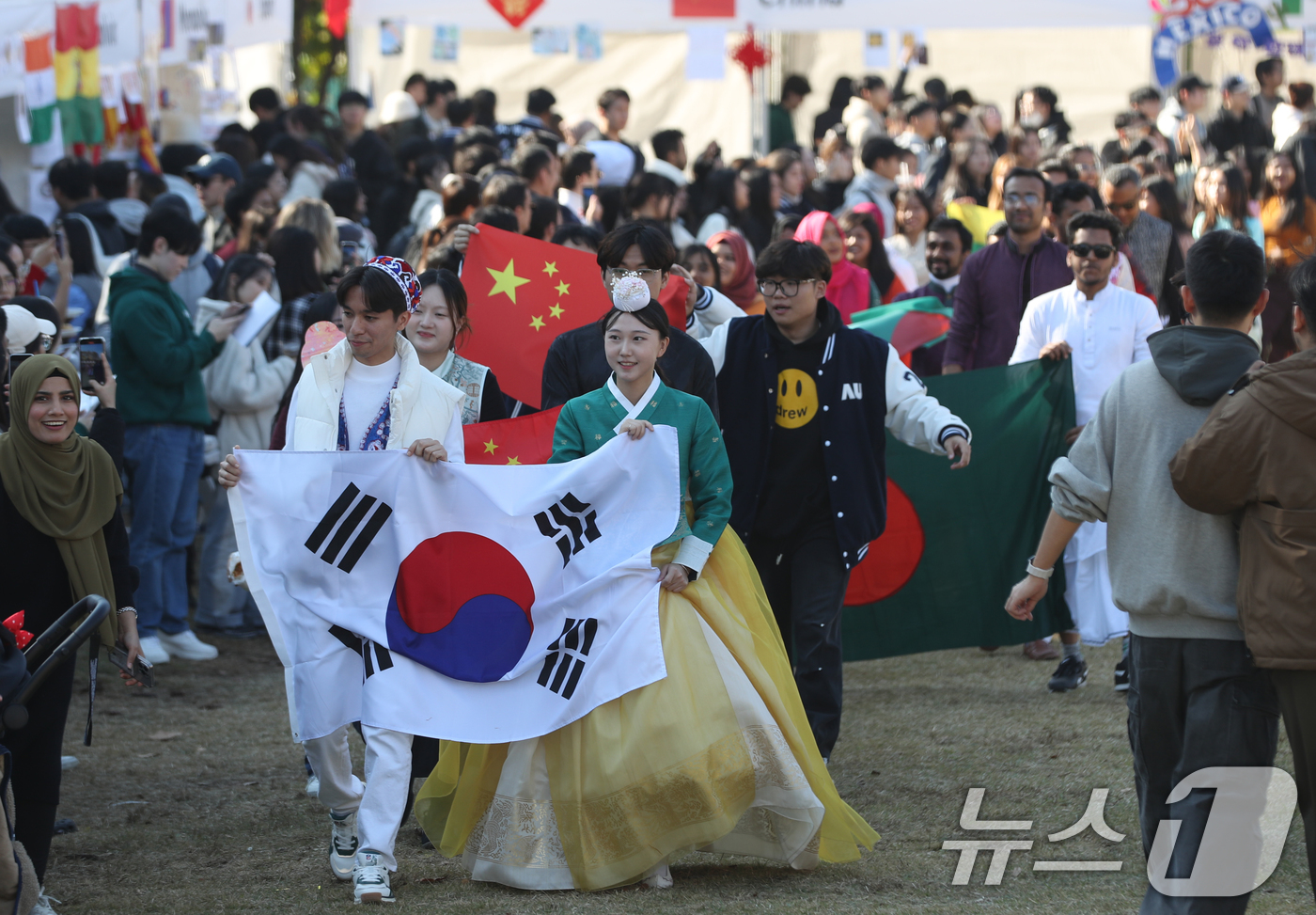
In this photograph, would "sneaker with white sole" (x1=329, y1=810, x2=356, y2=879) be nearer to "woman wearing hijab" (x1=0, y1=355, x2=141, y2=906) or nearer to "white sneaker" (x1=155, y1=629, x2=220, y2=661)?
"woman wearing hijab" (x1=0, y1=355, x2=141, y2=906)

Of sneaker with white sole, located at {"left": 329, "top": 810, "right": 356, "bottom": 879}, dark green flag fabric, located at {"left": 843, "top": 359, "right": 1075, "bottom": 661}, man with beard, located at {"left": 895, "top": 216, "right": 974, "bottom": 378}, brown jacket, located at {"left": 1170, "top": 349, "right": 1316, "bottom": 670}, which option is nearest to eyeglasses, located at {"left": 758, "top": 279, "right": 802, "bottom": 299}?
dark green flag fabric, located at {"left": 843, "top": 359, "right": 1075, "bottom": 661}

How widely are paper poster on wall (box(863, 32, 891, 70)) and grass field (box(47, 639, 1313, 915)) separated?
1070 centimetres

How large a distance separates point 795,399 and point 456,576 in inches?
62.0

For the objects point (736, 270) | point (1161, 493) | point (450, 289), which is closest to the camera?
point (1161, 493)

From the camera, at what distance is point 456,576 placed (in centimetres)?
471

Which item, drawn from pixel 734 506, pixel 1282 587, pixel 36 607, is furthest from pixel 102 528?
pixel 1282 587

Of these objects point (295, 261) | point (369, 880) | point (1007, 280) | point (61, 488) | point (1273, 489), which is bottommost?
point (369, 880)

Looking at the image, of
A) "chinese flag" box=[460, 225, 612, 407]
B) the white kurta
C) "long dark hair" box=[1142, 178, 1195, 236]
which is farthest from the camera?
"long dark hair" box=[1142, 178, 1195, 236]

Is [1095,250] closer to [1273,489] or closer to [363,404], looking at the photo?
[1273,489]

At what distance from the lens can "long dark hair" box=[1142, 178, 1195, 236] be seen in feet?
31.2

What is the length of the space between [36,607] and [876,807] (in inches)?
113

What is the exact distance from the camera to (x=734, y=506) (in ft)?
18.5

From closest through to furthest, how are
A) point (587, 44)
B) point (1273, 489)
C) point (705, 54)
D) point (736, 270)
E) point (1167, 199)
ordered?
point (1273, 489), point (736, 270), point (1167, 199), point (705, 54), point (587, 44)
